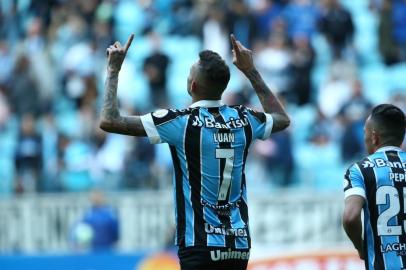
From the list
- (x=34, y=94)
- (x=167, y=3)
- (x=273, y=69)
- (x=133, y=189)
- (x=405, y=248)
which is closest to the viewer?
(x=405, y=248)

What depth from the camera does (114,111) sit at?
7.07 meters

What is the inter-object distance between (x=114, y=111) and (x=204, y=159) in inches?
25.3

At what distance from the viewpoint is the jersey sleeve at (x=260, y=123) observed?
295 inches

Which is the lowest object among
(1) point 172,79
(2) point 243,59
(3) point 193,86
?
(3) point 193,86

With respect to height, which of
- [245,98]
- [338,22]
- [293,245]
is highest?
[338,22]

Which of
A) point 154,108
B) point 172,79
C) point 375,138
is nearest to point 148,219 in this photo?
point 154,108

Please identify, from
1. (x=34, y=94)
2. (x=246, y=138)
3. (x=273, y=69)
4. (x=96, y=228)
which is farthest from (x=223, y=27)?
(x=246, y=138)

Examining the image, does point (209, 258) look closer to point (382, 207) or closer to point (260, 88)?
point (382, 207)

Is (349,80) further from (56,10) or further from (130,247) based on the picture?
(56,10)

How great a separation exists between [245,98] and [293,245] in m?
3.15

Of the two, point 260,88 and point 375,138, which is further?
point 260,88

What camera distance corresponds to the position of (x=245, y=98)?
18344 millimetres

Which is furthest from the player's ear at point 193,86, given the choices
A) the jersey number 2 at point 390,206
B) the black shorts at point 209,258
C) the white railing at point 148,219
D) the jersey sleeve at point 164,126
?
the white railing at point 148,219

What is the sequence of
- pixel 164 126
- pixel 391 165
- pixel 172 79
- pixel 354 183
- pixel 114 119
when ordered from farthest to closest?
pixel 172 79 → pixel 391 165 → pixel 354 183 → pixel 164 126 → pixel 114 119
